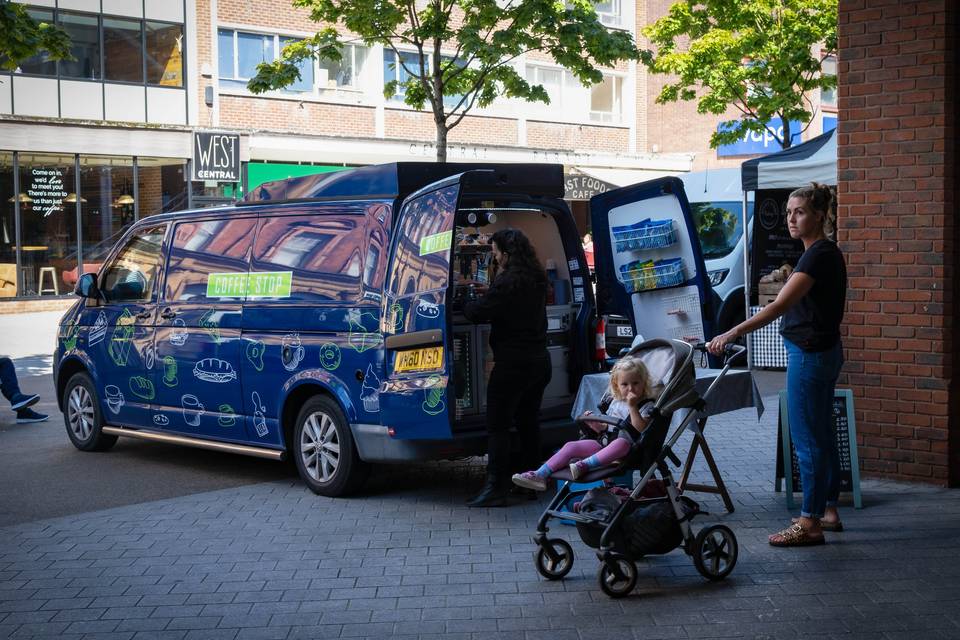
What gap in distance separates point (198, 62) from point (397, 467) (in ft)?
69.9

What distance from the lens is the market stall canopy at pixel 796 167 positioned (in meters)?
13.0

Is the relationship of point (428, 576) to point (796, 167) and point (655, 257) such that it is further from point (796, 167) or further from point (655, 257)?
point (796, 167)

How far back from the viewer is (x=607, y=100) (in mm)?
37719

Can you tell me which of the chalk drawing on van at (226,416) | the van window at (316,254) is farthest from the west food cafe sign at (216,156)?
the van window at (316,254)

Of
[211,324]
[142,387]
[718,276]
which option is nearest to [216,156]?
[718,276]

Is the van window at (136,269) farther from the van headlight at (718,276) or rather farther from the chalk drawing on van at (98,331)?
the van headlight at (718,276)

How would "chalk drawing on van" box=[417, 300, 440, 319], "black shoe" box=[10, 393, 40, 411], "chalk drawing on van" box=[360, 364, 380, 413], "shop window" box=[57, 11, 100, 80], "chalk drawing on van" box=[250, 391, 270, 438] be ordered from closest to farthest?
"chalk drawing on van" box=[417, 300, 440, 319] → "chalk drawing on van" box=[360, 364, 380, 413] → "chalk drawing on van" box=[250, 391, 270, 438] → "black shoe" box=[10, 393, 40, 411] → "shop window" box=[57, 11, 100, 80]

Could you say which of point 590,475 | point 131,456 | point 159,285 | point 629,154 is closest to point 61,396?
point 131,456

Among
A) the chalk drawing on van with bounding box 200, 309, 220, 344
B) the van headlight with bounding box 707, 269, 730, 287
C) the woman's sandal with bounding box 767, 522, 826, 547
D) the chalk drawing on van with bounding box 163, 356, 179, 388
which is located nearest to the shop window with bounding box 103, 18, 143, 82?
the van headlight with bounding box 707, 269, 730, 287

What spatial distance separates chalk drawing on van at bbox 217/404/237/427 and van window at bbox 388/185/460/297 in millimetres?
1846

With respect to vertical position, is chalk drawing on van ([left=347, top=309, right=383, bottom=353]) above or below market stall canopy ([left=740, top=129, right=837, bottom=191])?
below

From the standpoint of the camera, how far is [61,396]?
1027cm

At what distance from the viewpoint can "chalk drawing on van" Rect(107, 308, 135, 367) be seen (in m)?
9.32

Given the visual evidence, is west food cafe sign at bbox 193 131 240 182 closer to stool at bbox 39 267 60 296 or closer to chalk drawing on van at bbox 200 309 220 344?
stool at bbox 39 267 60 296
